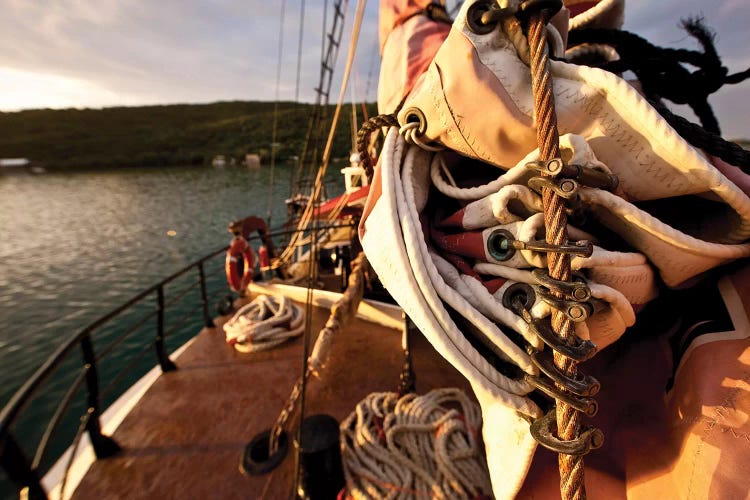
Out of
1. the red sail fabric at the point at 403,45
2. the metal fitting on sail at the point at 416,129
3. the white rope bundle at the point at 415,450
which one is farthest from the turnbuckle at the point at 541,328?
the white rope bundle at the point at 415,450

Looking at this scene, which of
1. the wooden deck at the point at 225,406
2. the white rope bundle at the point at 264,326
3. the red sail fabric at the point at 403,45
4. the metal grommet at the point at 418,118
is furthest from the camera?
the white rope bundle at the point at 264,326

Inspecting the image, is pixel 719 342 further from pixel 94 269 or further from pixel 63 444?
pixel 94 269

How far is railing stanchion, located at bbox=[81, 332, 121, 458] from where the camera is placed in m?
2.26

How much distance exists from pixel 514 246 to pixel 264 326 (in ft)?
11.4

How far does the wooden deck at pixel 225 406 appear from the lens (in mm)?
2236

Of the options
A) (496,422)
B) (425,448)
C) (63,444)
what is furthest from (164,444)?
(63,444)

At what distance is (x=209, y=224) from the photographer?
20.9 metres

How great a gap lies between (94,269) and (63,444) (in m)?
10.9

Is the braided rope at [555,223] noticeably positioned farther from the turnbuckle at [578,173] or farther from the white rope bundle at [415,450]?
the white rope bundle at [415,450]

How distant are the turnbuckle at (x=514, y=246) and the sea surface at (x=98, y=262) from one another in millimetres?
3407

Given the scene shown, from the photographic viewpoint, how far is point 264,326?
149 inches

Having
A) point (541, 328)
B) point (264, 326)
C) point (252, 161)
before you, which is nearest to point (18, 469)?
point (264, 326)

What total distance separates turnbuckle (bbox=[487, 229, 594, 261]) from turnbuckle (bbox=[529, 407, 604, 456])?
42cm

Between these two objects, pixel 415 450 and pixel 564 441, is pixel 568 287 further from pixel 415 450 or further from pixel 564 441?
pixel 415 450
